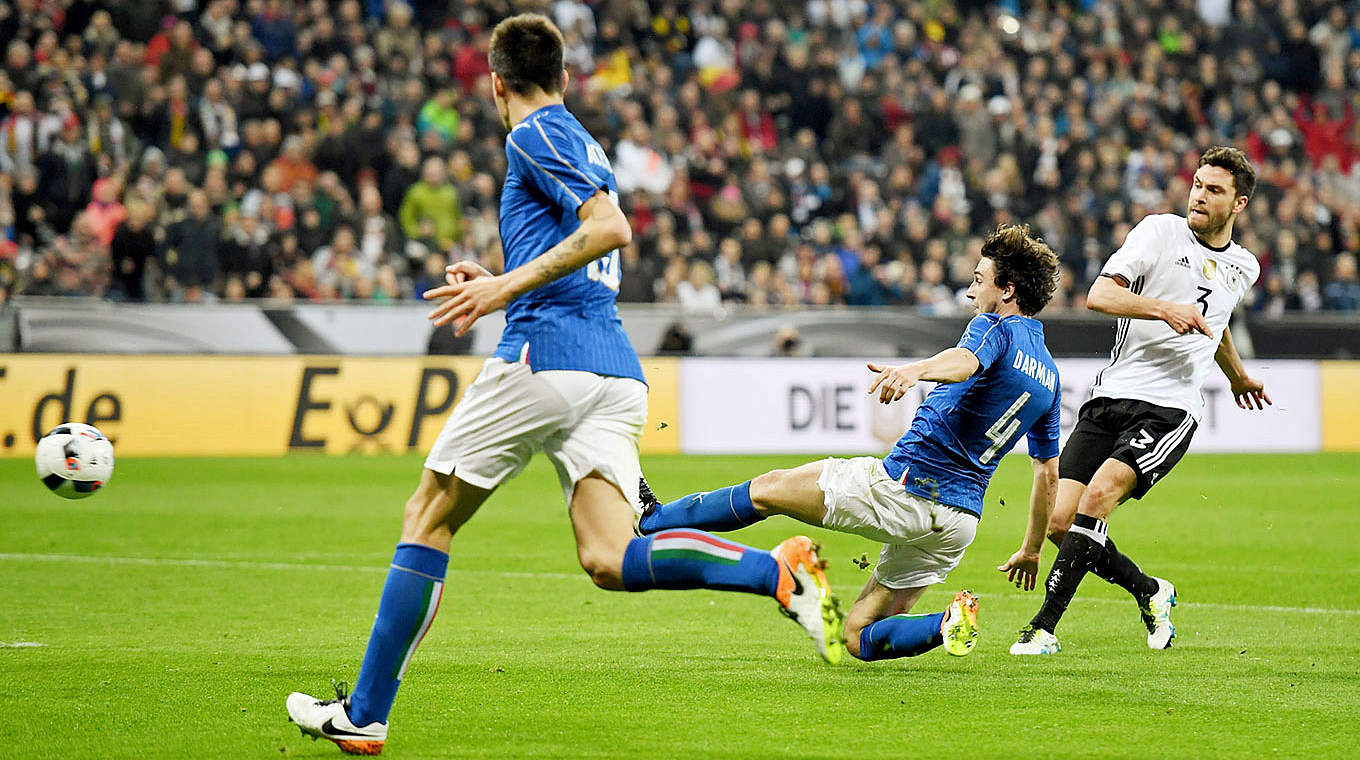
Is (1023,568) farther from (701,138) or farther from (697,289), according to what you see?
(701,138)

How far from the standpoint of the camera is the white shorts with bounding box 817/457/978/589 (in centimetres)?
575

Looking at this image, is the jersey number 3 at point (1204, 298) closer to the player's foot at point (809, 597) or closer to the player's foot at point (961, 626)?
the player's foot at point (961, 626)

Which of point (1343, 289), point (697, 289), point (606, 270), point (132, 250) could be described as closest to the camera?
point (606, 270)

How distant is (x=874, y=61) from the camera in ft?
79.7

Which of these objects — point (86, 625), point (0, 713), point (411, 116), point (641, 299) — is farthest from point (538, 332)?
point (411, 116)

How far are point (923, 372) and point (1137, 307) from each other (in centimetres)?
175

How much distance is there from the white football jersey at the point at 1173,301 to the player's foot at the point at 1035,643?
3.76ft

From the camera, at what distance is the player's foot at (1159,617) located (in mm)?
6855

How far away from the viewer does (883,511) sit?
5750mm

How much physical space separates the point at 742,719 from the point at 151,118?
1546cm

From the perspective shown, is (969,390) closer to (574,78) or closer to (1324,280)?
(574,78)

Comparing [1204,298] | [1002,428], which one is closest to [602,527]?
[1002,428]

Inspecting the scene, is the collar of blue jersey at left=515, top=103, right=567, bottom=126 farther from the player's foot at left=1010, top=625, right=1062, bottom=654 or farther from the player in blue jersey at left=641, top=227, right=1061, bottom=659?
the player's foot at left=1010, top=625, right=1062, bottom=654

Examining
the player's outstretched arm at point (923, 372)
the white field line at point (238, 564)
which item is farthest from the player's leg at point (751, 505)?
the white field line at point (238, 564)
